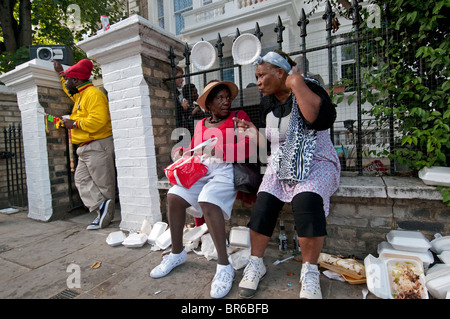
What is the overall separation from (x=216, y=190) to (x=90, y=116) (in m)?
2.24

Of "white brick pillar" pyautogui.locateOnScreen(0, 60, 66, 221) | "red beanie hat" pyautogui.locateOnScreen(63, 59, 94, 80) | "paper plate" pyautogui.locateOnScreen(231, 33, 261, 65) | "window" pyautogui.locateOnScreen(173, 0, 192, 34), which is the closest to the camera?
"paper plate" pyautogui.locateOnScreen(231, 33, 261, 65)

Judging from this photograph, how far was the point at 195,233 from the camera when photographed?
105 inches

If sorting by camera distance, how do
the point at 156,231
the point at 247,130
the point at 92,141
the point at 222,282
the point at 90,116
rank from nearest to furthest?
the point at 222,282 → the point at 247,130 → the point at 156,231 → the point at 90,116 → the point at 92,141

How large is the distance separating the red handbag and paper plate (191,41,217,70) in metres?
1.06

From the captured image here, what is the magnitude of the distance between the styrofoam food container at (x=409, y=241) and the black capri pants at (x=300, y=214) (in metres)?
0.63

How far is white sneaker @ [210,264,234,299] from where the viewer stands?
1813mm

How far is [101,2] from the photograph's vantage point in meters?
8.06

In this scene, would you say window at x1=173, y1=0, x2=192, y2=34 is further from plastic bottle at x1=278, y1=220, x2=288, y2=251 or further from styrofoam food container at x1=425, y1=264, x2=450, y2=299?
styrofoam food container at x1=425, y1=264, x2=450, y2=299

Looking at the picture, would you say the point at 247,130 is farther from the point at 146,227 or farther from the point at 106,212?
the point at 106,212

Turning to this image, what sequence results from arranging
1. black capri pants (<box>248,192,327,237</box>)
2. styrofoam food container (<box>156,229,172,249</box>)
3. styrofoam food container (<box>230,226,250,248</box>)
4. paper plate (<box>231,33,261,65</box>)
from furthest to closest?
styrofoam food container (<box>156,229,172,249</box>)
paper plate (<box>231,33,261,65</box>)
styrofoam food container (<box>230,226,250,248</box>)
black capri pants (<box>248,192,327,237</box>)

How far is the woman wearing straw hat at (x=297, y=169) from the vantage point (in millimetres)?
1757

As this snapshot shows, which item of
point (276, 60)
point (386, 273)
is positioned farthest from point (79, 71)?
point (386, 273)

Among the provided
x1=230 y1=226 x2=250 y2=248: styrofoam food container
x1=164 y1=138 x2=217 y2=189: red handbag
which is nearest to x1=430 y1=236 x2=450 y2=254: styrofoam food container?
x1=230 y1=226 x2=250 y2=248: styrofoam food container
